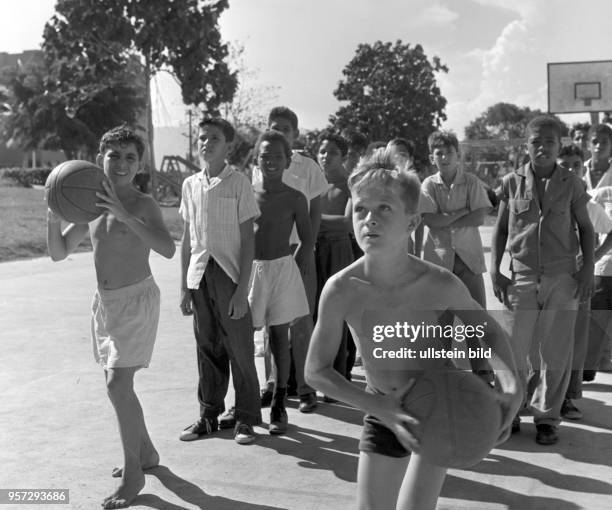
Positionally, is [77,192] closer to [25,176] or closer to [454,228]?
[454,228]

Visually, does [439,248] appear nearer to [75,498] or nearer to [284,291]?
[284,291]

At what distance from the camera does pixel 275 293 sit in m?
5.35

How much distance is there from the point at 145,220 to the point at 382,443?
1.95 meters

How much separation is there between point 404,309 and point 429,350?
16 cm

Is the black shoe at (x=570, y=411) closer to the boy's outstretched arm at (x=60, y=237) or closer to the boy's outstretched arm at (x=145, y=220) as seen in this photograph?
the boy's outstretched arm at (x=145, y=220)

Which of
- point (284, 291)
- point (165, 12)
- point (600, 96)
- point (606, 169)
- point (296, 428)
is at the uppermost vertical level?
point (165, 12)

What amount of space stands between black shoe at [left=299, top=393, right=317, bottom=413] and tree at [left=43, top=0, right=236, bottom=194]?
1830cm

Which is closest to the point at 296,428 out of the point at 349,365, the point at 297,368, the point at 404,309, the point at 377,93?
the point at 297,368

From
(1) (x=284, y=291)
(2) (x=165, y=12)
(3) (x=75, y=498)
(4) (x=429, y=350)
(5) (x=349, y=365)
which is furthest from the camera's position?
(2) (x=165, y=12)

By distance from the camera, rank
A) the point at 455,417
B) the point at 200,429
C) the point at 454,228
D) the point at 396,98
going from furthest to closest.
Answer: the point at 396,98 → the point at 454,228 → the point at 200,429 → the point at 455,417

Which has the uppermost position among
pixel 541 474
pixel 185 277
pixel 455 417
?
pixel 185 277

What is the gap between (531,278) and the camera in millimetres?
4914

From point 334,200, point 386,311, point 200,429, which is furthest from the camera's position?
point 334,200

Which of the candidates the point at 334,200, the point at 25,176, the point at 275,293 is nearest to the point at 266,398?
the point at 275,293
